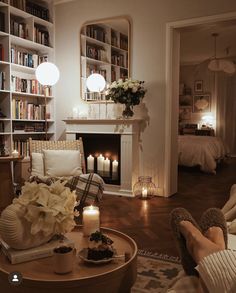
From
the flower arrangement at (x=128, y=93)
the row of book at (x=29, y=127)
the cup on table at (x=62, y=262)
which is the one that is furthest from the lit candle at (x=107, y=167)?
the cup on table at (x=62, y=262)

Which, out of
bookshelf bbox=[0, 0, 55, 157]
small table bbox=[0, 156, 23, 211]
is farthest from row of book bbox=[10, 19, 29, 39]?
small table bbox=[0, 156, 23, 211]

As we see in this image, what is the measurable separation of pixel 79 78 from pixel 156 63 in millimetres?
1268

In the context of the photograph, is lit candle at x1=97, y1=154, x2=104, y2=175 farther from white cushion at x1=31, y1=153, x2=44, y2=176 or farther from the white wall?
white cushion at x1=31, y1=153, x2=44, y2=176

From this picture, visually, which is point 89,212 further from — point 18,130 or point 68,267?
point 18,130

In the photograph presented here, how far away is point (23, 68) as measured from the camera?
445cm

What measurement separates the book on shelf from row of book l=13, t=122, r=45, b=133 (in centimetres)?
320

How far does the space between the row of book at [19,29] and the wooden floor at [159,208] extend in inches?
102

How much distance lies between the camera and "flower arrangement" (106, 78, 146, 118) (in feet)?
13.0

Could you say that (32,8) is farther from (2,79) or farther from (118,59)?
(118,59)

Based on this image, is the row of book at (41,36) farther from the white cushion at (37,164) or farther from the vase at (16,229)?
the vase at (16,229)

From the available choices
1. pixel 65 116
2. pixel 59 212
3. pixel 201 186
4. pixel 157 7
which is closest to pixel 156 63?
pixel 157 7

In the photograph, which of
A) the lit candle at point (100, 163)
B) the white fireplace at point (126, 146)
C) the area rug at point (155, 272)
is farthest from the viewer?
the lit candle at point (100, 163)

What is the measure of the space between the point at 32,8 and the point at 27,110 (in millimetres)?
1500

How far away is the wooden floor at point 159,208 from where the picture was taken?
2.62 m
